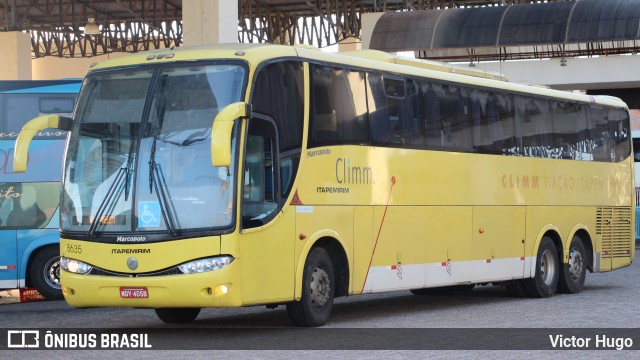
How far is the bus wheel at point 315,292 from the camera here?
13.4 meters

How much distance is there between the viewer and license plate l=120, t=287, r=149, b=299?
12.4 m

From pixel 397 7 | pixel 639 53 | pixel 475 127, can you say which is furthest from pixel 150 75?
pixel 397 7

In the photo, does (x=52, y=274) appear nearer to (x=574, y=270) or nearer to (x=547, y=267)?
(x=547, y=267)

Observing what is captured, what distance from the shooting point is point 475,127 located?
690 inches

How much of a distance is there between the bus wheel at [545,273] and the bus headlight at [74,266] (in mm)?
8272

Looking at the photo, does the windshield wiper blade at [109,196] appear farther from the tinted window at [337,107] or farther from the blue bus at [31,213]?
the blue bus at [31,213]

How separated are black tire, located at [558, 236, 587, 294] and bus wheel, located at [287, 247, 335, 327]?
690cm

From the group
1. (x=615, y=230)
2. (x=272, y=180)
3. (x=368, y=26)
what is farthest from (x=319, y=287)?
(x=368, y=26)

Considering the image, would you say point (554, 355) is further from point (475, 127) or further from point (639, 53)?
point (639, 53)

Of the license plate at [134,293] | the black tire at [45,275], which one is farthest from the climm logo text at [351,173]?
the black tire at [45,275]

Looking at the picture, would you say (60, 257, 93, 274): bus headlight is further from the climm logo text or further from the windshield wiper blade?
the climm logo text

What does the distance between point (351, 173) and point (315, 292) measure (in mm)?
1552

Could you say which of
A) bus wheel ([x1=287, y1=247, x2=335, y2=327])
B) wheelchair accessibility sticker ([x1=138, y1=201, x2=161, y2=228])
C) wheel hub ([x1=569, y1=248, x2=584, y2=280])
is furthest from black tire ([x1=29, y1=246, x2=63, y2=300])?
wheelchair accessibility sticker ([x1=138, y1=201, x2=161, y2=228])

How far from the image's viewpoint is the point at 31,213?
69.3ft
